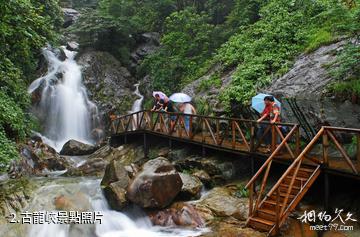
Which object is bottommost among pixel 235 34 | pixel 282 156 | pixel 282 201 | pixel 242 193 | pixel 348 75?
pixel 242 193

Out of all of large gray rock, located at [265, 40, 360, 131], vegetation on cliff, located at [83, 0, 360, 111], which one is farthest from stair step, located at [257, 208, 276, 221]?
vegetation on cliff, located at [83, 0, 360, 111]

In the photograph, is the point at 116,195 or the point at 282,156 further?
the point at 116,195

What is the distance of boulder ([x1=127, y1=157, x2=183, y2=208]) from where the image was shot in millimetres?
9242

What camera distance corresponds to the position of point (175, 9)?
90.4 ft

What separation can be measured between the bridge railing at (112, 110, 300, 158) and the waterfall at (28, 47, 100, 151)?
5307 mm

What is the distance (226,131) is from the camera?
37.5 feet

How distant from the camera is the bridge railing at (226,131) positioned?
366 inches

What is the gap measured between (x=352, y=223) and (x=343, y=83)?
395 cm

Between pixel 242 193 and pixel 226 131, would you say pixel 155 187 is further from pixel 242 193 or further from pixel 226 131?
pixel 226 131

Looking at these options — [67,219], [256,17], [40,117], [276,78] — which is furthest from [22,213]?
[256,17]

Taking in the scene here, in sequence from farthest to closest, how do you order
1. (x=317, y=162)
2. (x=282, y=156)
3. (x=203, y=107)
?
(x=203, y=107)
(x=282, y=156)
(x=317, y=162)

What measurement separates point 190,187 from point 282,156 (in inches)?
109

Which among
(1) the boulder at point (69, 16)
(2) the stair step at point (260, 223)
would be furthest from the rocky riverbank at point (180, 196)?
(1) the boulder at point (69, 16)

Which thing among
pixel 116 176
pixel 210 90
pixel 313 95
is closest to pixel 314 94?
pixel 313 95
